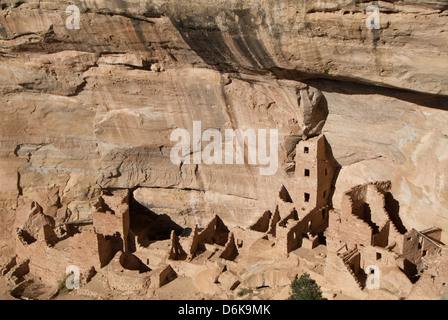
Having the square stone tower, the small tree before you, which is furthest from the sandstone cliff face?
the small tree

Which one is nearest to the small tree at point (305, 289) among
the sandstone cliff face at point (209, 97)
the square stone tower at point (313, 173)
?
the square stone tower at point (313, 173)

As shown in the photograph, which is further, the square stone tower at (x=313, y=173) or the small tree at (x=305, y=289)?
the square stone tower at (x=313, y=173)

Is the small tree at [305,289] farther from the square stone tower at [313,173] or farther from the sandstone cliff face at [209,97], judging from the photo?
the sandstone cliff face at [209,97]

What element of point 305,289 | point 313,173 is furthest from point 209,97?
point 305,289

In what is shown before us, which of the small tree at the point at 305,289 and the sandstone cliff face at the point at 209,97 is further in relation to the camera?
the small tree at the point at 305,289

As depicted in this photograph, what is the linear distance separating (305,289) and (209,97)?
5.55m

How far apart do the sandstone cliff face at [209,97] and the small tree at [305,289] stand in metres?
3.20

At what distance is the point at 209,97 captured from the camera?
15.9 meters

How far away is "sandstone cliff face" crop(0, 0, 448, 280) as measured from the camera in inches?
456

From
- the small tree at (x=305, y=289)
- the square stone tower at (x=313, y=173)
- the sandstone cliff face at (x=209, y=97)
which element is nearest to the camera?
the sandstone cliff face at (x=209, y=97)

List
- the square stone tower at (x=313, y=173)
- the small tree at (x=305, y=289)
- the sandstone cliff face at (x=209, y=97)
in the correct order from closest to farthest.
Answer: the sandstone cliff face at (x=209, y=97) < the small tree at (x=305, y=289) < the square stone tower at (x=313, y=173)

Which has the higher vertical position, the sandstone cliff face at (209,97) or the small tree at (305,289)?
the sandstone cliff face at (209,97)

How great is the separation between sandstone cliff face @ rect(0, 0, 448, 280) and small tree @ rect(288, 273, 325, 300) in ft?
10.5

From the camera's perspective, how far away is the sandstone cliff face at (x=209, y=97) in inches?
456
